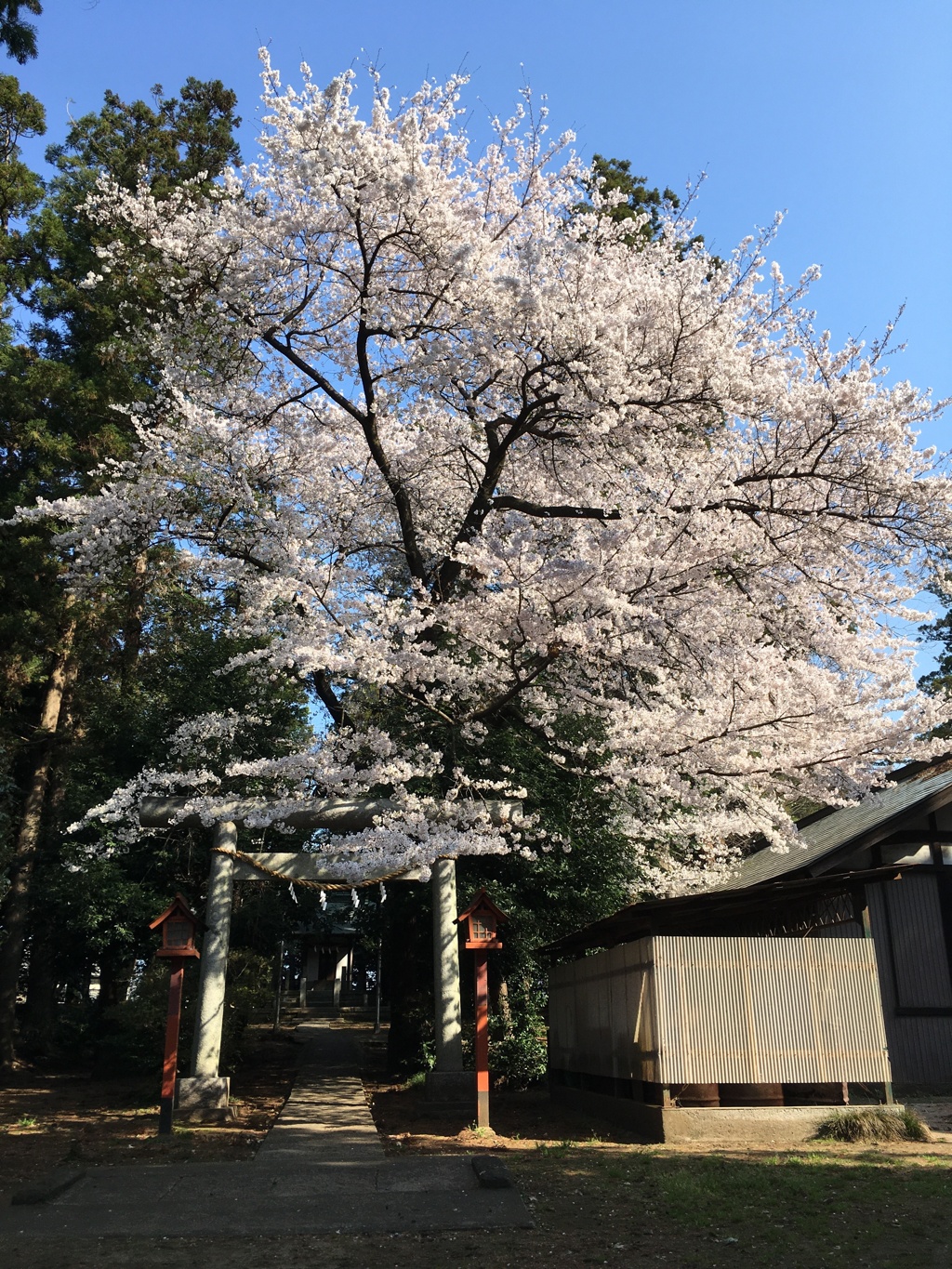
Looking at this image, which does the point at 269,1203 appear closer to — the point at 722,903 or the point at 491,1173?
the point at 491,1173

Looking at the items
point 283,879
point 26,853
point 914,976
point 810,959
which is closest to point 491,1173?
point 810,959

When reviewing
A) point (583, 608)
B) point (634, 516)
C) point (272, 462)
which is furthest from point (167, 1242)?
point (272, 462)

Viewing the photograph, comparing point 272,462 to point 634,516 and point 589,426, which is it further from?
point 634,516

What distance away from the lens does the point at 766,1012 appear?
9055 millimetres

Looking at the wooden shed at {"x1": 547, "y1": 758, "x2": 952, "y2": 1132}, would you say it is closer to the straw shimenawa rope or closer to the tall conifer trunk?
the straw shimenawa rope

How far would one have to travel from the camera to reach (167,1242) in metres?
Result: 5.98

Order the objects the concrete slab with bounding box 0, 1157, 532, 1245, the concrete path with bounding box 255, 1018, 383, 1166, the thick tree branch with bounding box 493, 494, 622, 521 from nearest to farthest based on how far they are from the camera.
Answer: the concrete slab with bounding box 0, 1157, 532, 1245 < the concrete path with bounding box 255, 1018, 383, 1166 < the thick tree branch with bounding box 493, 494, 622, 521

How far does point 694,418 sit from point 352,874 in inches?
270

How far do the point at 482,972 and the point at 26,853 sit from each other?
440 inches

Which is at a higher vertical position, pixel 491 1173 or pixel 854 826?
pixel 854 826

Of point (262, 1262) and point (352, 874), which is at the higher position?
point (352, 874)

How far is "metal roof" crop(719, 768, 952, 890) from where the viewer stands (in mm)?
11281

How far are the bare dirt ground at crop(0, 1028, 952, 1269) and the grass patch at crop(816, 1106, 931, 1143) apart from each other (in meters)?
0.24

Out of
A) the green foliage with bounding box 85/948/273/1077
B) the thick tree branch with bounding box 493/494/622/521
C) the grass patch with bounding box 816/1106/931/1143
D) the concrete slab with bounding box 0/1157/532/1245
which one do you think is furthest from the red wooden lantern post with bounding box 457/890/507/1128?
the green foliage with bounding box 85/948/273/1077
